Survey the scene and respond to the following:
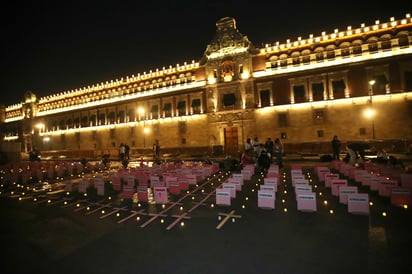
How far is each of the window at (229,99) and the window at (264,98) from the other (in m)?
3.60

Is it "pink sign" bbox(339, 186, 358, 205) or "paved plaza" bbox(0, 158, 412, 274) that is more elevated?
"pink sign" bbox(339, 186, 358, 205)

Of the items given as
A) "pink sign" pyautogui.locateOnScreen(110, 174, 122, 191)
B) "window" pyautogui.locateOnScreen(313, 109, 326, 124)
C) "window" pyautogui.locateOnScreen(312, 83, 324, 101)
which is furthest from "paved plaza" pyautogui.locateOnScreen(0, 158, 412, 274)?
"window" pyautogui.locateOnScreen(312, 83, 324, 101)

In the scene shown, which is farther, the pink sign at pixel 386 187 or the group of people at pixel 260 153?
the group of people at pixel 260 153

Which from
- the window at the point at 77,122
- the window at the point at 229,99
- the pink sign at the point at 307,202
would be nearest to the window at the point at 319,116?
the window at the point at 229,99

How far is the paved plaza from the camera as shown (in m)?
4.04

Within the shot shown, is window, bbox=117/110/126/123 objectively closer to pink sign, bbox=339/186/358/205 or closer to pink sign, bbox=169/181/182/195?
pink sign, bbox=169/181/182/195

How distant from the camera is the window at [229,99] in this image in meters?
29.2

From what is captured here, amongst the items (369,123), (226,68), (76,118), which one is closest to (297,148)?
(369,123)

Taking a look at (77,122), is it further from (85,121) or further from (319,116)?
(319,116)

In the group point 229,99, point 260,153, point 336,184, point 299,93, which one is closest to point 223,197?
point 336,184

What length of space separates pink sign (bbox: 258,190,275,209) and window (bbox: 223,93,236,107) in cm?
2298

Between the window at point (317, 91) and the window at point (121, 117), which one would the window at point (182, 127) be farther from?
the window at point (317, 91)

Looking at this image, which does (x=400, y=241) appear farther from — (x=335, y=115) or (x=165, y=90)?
(x=165, y=90)

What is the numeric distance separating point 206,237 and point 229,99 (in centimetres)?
2556
